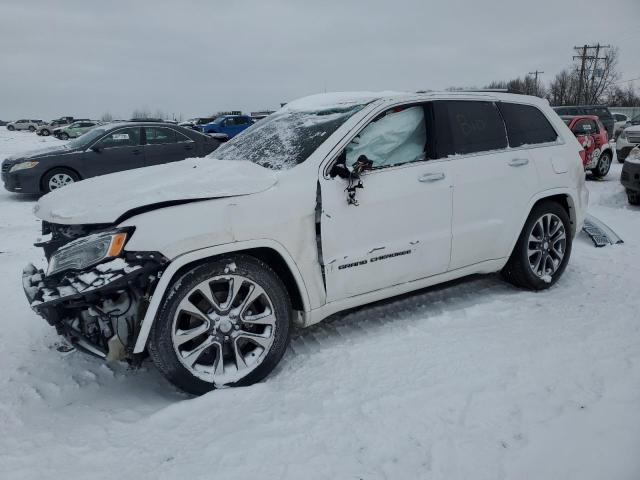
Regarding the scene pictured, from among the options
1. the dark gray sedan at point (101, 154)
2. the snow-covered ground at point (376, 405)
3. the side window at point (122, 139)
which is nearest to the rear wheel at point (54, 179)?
the dark gray sedan at point (101, 154)

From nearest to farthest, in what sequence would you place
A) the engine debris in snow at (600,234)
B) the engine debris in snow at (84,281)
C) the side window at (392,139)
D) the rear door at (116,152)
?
the engine debris in snow at (84,281) → the side window at (392,139) → the engine debris in snow at (600,234) → the rear door at (116,152)

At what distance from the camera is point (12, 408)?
Result: 9.12ft

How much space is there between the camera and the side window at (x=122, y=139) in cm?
967

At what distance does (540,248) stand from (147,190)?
131 inches

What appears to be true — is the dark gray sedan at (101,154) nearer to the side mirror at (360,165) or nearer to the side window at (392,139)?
the side window at (392,139)

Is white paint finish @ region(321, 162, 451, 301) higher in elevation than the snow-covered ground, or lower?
higher

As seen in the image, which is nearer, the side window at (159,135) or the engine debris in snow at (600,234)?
the engine debris in snow at (600,234)

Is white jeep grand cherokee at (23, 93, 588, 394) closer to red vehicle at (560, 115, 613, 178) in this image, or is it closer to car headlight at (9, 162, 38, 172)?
car headlight at (9, 162, 38, 172)

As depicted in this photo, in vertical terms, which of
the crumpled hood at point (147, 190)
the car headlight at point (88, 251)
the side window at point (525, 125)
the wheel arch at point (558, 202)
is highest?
the side window at point (525, 125)

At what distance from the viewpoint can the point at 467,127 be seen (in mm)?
3807

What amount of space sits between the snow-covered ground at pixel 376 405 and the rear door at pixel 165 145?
639 cm

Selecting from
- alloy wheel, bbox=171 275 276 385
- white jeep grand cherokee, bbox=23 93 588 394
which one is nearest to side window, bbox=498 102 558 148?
white jeep grand cherokee, bbox=23 93 588 394

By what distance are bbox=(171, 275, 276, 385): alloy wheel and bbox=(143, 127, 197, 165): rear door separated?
769 centimetres

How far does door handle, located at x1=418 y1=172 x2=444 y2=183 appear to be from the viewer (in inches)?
135
